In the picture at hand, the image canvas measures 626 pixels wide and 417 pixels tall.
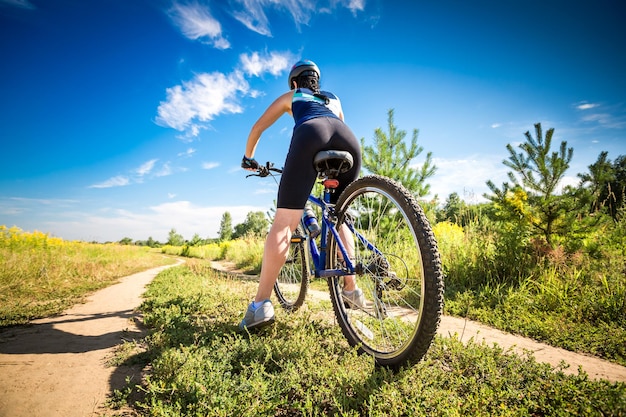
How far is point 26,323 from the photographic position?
2625 mm

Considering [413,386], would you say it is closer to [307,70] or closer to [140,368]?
[140,368]

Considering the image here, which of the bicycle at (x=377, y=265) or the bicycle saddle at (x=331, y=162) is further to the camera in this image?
the bicycle saddle at (x=331, y=162)

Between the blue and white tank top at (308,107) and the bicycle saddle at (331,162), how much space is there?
38cm

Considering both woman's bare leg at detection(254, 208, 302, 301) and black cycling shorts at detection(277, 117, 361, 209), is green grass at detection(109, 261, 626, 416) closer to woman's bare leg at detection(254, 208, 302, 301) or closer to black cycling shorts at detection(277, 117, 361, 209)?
woman's bare leg at detection(254, 208, 302, 301)

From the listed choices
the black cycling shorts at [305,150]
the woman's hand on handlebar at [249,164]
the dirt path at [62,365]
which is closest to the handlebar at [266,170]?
the woman's hand on handlebar at [249,164]

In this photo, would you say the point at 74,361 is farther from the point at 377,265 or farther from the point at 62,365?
the point at 377,265

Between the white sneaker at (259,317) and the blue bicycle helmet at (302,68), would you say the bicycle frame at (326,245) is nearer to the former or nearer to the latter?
the white sneaker at (259,317)

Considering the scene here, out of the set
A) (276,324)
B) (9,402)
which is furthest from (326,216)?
(9,402)

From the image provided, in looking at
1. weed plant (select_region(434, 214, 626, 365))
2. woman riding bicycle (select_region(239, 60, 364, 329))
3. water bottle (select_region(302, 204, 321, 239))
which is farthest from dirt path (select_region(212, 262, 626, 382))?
water bottle (select_region(302, 204, 321, 239))

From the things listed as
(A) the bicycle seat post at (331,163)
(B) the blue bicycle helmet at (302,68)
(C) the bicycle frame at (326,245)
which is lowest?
(C) the bicycle frame at (326,245)

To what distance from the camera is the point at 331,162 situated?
77.2 inches

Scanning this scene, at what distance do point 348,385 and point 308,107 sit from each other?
78.8 inches

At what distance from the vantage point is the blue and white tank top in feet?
6.94

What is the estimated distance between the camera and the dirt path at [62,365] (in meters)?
1.29
